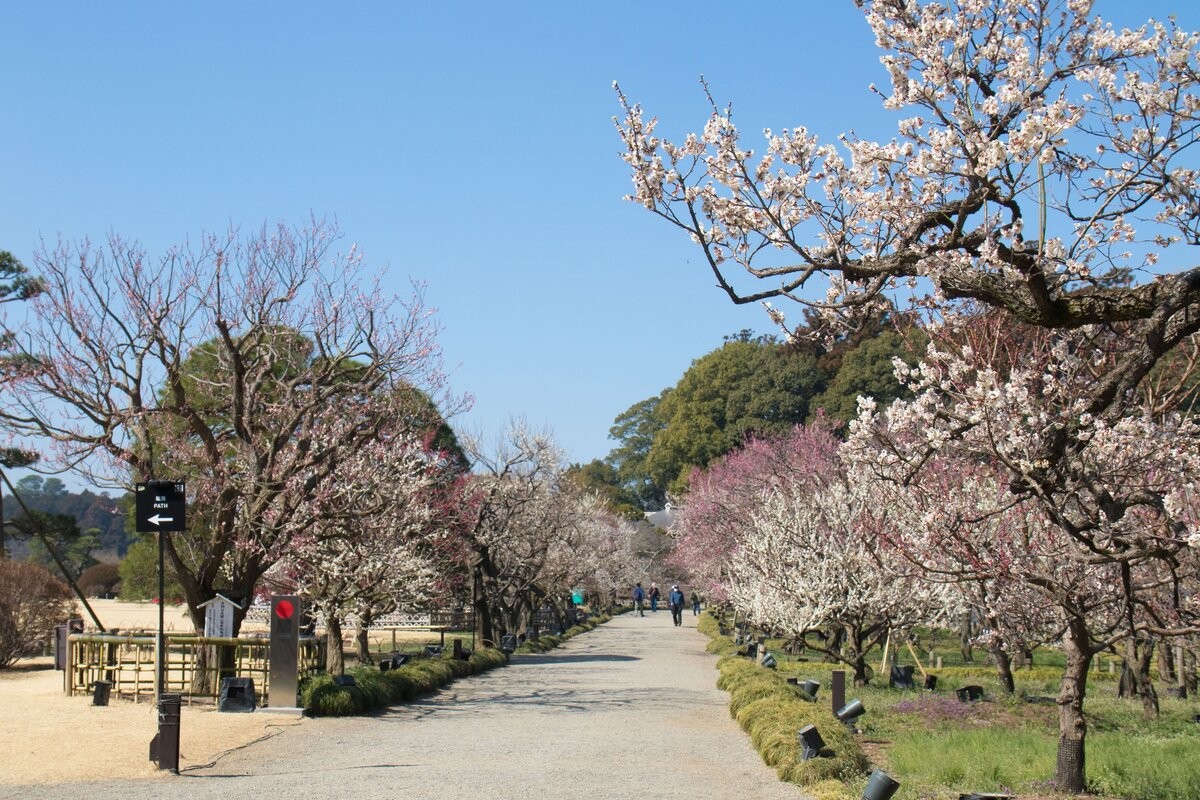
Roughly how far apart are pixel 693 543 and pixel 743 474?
4851 mm

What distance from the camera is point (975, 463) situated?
14.2 meters

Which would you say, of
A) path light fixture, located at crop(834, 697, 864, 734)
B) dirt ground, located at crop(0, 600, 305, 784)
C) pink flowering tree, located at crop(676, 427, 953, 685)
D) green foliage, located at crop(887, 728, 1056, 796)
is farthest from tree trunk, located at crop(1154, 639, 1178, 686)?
dirt ground, located at crop(0, 600, 305, 784)

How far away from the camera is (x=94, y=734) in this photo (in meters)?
12.9

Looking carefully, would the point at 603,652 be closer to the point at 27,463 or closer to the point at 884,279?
the point at 27,463

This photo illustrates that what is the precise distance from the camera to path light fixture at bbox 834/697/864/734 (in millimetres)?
12906

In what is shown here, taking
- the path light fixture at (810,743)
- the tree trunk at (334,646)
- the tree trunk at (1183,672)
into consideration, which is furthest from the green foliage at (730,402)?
the path light fixture at (810,743)

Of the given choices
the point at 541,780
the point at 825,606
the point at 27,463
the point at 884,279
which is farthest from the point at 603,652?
the point at 884,279

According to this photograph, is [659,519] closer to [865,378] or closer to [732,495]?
[865,378]

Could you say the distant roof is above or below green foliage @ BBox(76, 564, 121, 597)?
above

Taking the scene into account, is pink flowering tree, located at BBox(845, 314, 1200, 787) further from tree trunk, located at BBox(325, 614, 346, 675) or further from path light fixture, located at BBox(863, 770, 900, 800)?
tree trunk, located at BBox(325, 614, 346, 675)

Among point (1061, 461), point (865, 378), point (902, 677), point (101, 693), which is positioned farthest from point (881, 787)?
point (865, 378)

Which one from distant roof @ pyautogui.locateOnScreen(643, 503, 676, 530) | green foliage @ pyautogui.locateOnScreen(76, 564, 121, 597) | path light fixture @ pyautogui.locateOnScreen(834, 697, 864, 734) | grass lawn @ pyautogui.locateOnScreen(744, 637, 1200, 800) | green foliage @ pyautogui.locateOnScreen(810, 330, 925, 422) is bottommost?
grass lawn @ pyautogui.locateOnScreen(744, 637, 1200, 800)

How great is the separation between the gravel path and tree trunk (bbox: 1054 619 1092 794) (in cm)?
216

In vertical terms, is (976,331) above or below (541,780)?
above
